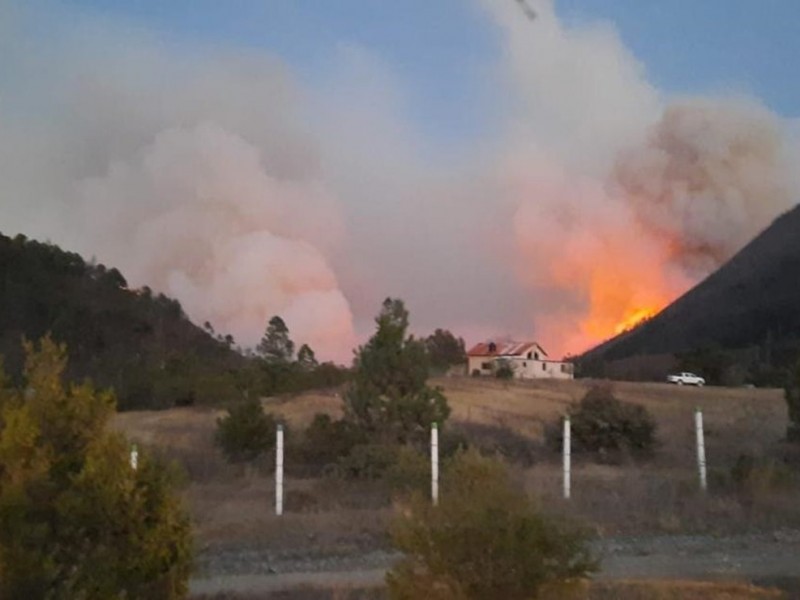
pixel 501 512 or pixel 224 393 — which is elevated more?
pixel 224 393

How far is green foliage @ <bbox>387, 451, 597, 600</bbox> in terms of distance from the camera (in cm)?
855

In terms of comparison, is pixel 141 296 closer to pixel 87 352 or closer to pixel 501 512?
pixel 87 352

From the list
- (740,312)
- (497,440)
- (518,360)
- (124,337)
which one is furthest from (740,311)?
(497,440)

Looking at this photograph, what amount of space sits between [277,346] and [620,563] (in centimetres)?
4127

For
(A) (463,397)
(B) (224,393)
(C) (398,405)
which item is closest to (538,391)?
(A) (463,397)

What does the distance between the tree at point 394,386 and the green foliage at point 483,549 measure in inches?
619

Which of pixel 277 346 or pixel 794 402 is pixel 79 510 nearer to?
pixel 794 402

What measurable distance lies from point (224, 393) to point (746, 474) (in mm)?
34802

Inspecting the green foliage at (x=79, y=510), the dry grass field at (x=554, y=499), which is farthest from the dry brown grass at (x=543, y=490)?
the green foliage at (x=79, y=510)

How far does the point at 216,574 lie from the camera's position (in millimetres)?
14055

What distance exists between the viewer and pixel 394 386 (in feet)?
81.9

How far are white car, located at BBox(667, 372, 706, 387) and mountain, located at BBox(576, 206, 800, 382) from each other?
3040 cm

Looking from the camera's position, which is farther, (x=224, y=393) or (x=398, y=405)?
(x=224, y=393)

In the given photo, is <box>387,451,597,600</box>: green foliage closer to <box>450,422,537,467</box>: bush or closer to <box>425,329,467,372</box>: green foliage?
<box>450,422,537,467</box>: bush
